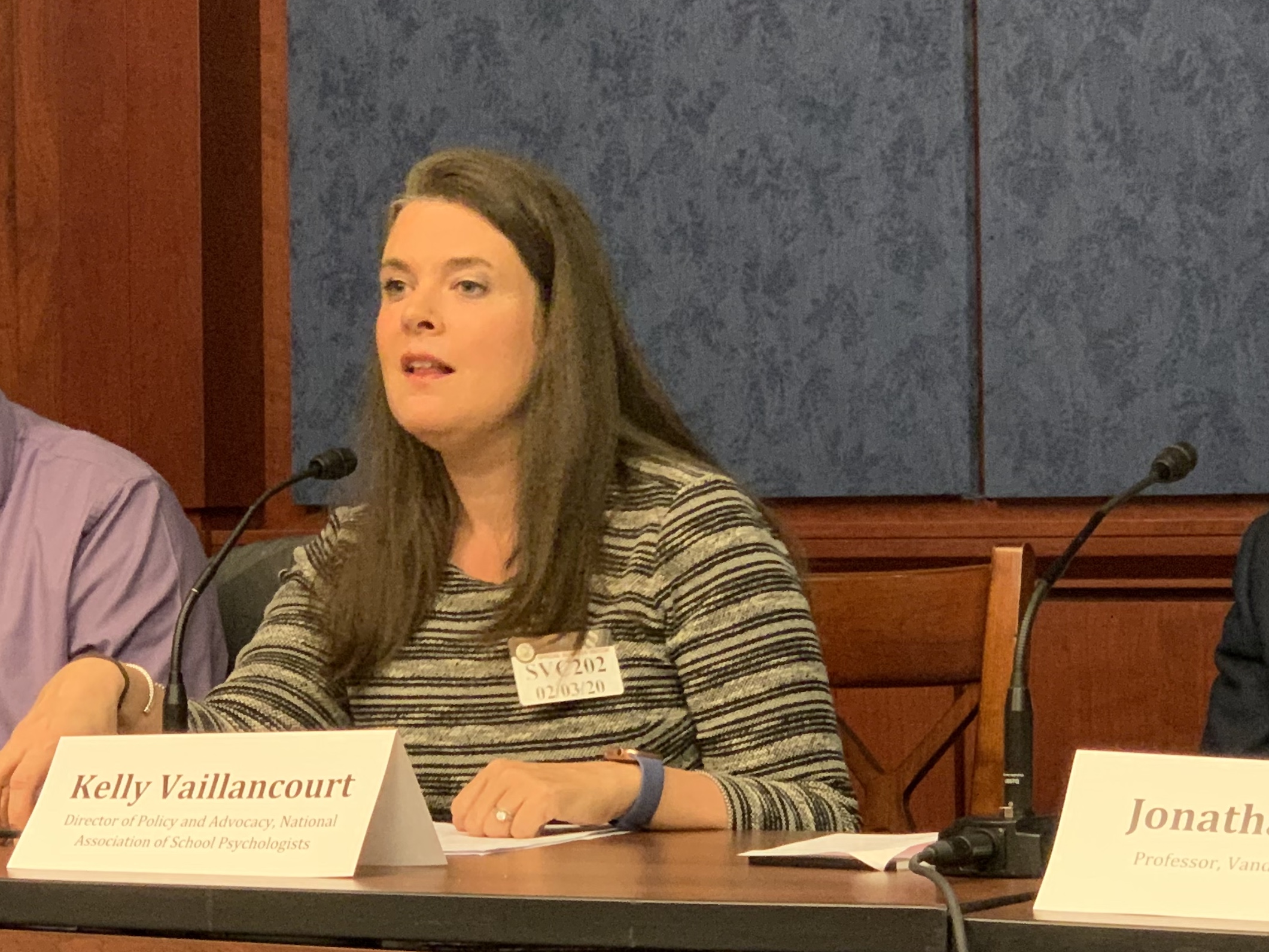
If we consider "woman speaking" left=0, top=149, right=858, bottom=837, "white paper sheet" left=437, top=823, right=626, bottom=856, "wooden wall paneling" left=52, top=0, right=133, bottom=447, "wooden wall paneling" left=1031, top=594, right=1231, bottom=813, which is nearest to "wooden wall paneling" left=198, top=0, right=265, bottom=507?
"wooden wall paneling" left=52, top=0, right=133, bottom=447

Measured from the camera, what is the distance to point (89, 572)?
2426mm

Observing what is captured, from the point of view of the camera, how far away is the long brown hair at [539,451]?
6.83ft

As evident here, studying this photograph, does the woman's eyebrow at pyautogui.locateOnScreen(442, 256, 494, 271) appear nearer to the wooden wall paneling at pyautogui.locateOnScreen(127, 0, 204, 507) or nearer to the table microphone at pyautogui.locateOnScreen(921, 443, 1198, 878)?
the table microphone at pyautogui.locateOnScreen(921, 443, 1198, 878)

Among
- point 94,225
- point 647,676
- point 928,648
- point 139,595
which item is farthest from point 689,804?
point 94,225

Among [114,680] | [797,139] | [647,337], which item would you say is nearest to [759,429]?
[647,337]

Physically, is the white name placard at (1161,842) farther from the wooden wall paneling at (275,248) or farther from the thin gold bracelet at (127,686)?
the wooden wall paneling at (275,248)

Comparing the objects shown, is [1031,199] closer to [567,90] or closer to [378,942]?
[567,90]

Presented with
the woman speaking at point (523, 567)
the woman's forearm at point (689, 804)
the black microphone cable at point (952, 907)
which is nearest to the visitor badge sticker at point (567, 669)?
the woman speaking at point (523, 567)

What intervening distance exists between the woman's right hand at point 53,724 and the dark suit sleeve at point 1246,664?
4.04ft

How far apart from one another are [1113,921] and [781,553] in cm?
103

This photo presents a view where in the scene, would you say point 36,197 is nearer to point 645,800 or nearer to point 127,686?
point 127,686

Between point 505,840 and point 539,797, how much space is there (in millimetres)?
59

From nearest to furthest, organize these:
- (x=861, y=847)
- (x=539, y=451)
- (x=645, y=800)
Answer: (x=861, y=847), (x=645, y=800), (x=539, y=451)

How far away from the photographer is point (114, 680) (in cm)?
185
